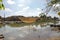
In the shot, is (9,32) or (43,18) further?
(43,18)

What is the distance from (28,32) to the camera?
2.08 meters

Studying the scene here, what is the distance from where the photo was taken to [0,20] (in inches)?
82.5

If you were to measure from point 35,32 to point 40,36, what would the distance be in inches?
3.9

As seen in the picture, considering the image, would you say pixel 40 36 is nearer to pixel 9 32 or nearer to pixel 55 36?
pixel 55 36

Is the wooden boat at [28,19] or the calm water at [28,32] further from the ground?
the wooden boat at [28,19]

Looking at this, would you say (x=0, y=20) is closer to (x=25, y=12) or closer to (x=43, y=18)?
(x=25, y=12)

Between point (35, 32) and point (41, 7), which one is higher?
point (41, 7)

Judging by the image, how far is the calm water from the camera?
6.69 ft

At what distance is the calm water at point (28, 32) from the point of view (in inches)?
80.3

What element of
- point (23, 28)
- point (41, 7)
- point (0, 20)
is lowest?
point (23, 28)

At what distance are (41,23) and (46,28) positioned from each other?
0.11m

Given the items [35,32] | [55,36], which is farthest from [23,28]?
→ [55,36]

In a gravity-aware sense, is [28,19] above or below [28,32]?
above

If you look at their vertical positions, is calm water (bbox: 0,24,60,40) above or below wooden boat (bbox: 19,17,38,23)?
below
